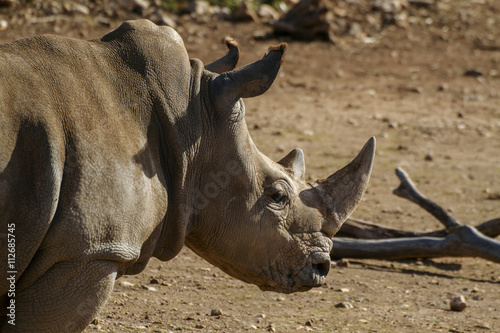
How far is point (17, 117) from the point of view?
3035mm

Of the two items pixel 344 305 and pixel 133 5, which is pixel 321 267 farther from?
pixel 133 5

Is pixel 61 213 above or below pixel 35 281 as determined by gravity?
above

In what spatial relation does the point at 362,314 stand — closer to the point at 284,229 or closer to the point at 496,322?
the point at 496,322

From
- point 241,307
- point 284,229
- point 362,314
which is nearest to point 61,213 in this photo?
point 284,229

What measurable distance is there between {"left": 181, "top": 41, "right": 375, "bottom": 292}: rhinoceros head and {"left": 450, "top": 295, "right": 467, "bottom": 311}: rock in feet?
4.91

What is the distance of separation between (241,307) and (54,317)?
2.15 m

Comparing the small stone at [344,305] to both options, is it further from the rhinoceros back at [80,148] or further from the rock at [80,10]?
the rock at [80,10]

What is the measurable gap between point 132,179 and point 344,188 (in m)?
1.37

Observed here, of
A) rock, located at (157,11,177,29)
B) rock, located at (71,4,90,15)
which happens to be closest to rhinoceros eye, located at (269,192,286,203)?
rock, located at (157,11,177,29)

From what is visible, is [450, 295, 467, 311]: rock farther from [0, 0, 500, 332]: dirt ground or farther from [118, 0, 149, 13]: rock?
[118, 0, 149, 13]: rock

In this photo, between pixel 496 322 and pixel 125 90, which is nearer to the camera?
pixel 125 90

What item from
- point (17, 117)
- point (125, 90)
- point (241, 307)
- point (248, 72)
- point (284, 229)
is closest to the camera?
point (17, 117)

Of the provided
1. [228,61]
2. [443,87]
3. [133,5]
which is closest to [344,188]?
[228,61]

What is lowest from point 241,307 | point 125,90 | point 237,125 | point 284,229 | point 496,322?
point 496,322
